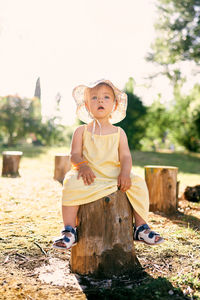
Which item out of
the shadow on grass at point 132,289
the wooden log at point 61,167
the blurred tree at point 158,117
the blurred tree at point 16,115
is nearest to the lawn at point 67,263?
the shadow on grass at point 132,289

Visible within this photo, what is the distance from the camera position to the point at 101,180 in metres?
2.93

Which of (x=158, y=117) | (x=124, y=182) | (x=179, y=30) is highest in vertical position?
(x=179, y=30)

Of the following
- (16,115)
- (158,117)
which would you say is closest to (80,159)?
(158,117)

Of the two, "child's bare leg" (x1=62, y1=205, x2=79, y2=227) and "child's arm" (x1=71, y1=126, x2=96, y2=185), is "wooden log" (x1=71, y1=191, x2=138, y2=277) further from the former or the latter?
"child's arm" (x1=71, y1=126, x2=96, y2=185)

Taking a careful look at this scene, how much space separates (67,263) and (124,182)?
108cm

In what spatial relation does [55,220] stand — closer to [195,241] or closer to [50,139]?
[195,241]

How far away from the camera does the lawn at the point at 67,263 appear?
2.51 metres

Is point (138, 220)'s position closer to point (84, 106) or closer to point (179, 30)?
point (84, 106)

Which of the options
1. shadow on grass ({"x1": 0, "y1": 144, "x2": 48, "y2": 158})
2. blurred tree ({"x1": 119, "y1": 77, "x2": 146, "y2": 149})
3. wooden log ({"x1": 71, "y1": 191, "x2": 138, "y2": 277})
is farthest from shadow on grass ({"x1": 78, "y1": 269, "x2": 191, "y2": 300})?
blurred tree ({"x1": 119, "y1": 77, "x2": 146, "y2": 149})

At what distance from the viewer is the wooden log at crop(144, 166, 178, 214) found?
5.71 meters

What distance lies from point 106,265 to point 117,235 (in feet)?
0.97

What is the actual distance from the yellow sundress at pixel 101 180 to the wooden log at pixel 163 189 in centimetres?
276

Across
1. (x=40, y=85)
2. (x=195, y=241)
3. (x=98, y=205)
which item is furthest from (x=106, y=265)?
(x=40, y=85)

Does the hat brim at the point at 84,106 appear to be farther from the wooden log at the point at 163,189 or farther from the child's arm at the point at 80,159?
the wooden log at the point at 163,189
